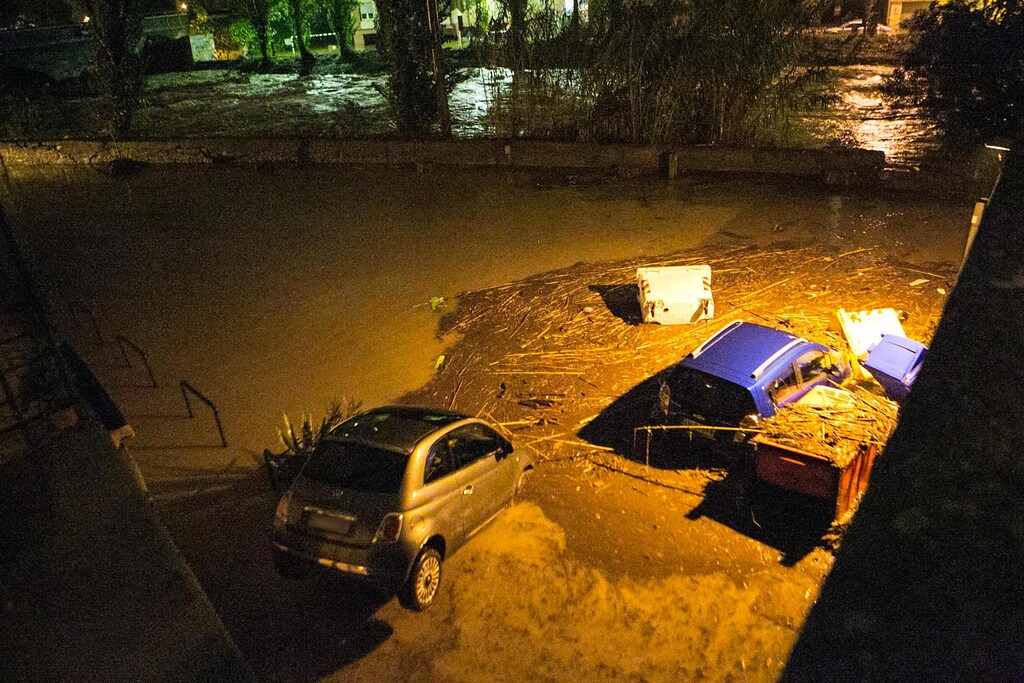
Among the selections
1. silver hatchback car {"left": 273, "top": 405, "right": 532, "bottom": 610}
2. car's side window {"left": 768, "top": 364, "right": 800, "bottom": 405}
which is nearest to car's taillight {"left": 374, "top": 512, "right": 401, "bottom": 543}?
silver hatchback car {"left": 273, "top": 405, "right": 532, "bottom": 610}

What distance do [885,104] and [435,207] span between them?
14703 mm

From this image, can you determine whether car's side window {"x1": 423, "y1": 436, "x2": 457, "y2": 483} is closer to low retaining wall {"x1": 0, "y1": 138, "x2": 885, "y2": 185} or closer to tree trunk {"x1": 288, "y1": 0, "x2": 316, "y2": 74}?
low retaining wall {"x1": 0, "y1": 138, "x2": 885, "y2": 185}

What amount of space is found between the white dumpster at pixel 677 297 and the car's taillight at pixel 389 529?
19.3ft

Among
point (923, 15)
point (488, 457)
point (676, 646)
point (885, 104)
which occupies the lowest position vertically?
point (676, 646)

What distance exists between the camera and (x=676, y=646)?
18.0 feet

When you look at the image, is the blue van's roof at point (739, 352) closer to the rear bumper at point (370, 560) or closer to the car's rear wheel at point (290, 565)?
the rear bumper at point (370, 560)

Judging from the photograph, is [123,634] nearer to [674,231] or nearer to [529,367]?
[529,367]

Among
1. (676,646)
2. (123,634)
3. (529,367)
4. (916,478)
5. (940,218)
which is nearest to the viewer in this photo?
(916,478)

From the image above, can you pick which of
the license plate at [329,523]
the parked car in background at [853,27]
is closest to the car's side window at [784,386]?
the license plate at [329,523]

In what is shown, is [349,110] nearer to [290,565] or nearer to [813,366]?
[813,366]

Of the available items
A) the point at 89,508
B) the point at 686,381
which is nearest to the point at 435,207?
the point at 686,381

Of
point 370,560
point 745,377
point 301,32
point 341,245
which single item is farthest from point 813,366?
point 301,32

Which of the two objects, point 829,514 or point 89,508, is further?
point 829,514

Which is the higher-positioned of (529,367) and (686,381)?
(686,381)
